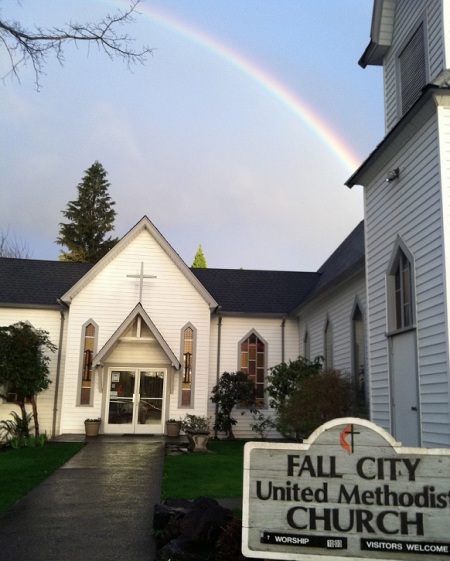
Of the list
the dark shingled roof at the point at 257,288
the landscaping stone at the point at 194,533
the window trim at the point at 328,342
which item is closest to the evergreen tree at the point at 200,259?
the dark shingled roof at the point at 257,288

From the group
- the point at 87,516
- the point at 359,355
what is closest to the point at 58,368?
the point at 359,355

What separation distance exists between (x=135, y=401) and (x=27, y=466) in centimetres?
769

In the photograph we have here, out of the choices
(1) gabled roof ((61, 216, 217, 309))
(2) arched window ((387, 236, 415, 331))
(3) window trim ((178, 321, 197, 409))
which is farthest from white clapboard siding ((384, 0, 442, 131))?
(3) window trim ((178, 321, 197, 409))

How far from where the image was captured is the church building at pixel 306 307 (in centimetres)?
960

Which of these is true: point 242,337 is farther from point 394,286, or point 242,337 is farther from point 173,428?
point 394,286

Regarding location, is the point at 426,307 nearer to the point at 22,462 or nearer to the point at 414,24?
the point at 414,24

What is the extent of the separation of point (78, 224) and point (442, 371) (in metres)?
51.2

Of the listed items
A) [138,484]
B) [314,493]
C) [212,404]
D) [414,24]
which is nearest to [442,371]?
[314,493]

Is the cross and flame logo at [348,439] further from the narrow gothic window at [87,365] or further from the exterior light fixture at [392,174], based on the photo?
the narrow gothic window at [87,365]

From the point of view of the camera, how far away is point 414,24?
458 inches

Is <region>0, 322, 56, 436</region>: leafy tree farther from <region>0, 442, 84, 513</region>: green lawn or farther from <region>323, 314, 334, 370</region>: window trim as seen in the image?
<region>323, 314, 334, 370</region>: window trim

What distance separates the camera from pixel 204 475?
12.8 meters

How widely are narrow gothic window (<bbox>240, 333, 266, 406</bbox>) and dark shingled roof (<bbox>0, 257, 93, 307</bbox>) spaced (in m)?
8.19

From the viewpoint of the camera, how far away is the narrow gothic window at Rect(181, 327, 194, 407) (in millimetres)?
21922
